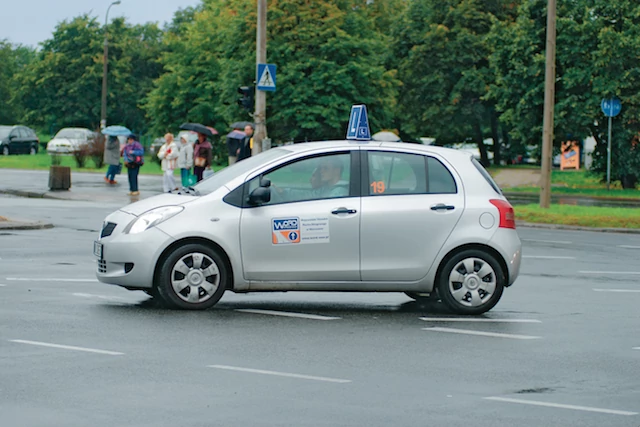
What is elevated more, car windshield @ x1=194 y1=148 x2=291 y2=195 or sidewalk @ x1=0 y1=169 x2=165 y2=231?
car windshield @ x1=194 y1=148 x2=291 y2=195

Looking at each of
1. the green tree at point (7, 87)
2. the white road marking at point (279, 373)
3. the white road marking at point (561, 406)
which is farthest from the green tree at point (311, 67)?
the green tree at point (7, 87)

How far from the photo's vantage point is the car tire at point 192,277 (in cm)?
1098

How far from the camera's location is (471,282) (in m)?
11.4

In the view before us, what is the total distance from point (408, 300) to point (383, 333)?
2.46 meters

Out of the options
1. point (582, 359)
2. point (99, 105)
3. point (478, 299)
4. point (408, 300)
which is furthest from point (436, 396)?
point (99, 105)

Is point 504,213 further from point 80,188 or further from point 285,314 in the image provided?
point 80,188

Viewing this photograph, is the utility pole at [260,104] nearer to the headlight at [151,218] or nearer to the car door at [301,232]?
the car door at [301,232]

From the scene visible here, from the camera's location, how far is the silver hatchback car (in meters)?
11.0

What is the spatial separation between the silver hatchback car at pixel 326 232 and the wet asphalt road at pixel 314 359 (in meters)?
0.32

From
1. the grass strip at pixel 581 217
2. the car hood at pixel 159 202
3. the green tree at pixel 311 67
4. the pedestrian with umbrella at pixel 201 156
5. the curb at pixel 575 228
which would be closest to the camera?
the car hood at pixel 159 202

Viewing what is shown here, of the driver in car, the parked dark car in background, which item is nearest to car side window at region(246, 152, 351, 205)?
the driver in car

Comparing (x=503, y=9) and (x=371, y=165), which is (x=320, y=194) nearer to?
(x=371, y=165)

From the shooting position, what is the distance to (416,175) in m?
11.6

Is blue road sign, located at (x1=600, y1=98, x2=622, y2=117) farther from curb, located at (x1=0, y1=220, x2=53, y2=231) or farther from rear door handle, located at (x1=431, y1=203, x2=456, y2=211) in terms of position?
rear door handle, located at (x1=431, y1=203, x2=456, y2=211)
